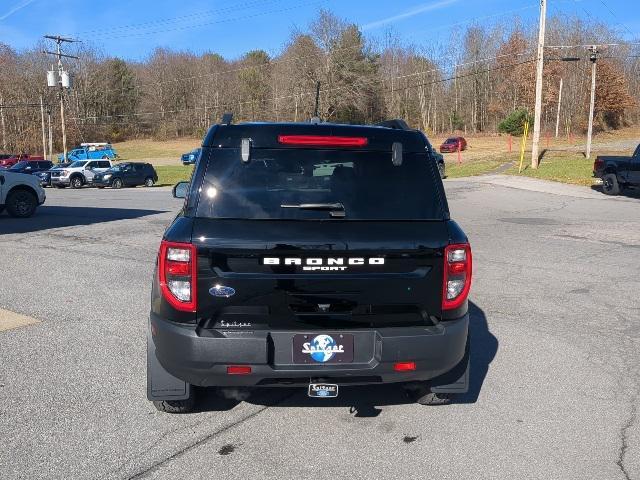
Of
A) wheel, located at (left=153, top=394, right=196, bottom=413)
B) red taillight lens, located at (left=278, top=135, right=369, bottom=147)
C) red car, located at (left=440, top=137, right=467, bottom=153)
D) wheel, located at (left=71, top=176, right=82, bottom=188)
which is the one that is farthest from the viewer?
A: red car, located at (left=440, top=137, right=467, bottom=153)

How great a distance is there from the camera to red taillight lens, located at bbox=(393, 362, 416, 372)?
3277 millimetres

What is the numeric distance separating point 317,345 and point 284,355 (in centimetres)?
18

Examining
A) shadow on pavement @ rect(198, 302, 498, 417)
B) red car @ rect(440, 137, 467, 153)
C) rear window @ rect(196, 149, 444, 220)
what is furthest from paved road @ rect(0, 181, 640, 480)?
A: red car @ rect(440, 137, 467, 153)

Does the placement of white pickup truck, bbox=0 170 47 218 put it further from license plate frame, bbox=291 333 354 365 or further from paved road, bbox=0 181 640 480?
license plate frame, bbox=291 333 354 365

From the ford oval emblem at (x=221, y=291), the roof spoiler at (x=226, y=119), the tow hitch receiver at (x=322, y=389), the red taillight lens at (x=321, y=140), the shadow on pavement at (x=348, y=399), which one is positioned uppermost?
the roof spoiler at (x=226, y=119)

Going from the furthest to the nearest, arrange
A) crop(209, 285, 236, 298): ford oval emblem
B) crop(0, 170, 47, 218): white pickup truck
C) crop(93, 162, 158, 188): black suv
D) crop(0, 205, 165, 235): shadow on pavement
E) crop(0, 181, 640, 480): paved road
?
crop(93, 162, 158, 188): black suv, crop(0, 170, 47, 218): white pickup truck, crop(0, 205, 165, 235): shadow on pavement, crop(0, 181, 640, 480): paved road, crop(209, 285, 236, 298): ford oval emblem

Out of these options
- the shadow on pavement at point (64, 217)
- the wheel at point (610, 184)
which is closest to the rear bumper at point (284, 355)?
the shadow on pavement at point (64, 217)

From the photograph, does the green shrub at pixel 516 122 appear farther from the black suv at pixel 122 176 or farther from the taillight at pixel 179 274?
the taillight at pixel 179 274

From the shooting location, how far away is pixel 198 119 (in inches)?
3949

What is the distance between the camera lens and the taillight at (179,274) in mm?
3143

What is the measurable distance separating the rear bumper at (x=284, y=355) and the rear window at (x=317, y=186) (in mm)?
646

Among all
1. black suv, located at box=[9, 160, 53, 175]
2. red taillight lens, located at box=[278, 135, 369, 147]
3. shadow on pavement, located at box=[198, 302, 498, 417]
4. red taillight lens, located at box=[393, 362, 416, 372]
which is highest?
red taillight lens, located at box=[278, 135, 369, 147]

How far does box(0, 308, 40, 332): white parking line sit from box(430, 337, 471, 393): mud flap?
4177 millimetres

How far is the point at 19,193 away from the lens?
599 inches
